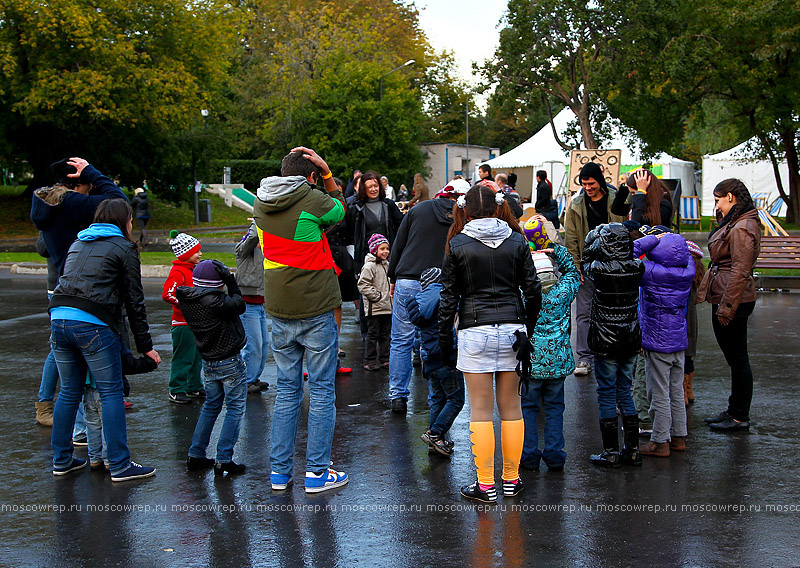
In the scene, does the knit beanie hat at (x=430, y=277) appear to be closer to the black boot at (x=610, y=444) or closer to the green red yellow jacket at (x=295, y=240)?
the green red yellow jacket at (x=295, y=240)

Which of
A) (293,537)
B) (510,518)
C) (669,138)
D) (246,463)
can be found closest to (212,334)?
(246,463)

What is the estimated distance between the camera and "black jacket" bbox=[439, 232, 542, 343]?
15.9 feet

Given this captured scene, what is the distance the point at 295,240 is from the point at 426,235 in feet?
5.70

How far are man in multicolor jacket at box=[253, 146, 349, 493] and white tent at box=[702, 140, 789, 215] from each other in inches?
1384

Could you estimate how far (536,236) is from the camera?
5562 millimetres

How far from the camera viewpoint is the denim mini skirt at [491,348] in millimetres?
4859

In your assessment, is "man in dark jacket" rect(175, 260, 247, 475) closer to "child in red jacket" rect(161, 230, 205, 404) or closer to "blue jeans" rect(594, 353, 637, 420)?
"child in red jacket" rect(161, 230, 205, 404)

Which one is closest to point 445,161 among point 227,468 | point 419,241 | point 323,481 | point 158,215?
point 158,215

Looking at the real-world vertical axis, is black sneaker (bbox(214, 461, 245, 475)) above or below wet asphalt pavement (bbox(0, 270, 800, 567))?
above

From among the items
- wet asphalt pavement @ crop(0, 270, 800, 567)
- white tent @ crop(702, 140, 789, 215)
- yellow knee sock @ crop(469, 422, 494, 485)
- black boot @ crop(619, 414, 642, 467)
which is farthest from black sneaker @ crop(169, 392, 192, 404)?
white tent @ crop(702, 140, 789, 215)

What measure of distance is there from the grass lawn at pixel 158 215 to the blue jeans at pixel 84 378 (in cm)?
2565

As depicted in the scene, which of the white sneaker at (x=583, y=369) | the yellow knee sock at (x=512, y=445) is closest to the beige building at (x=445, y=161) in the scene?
the white sneaker at (x=583, y=369)

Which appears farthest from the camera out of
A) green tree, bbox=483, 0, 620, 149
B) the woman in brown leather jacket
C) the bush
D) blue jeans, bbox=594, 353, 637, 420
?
the bush

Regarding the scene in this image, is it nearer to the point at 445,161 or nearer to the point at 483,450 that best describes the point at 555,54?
the point at 445,161
